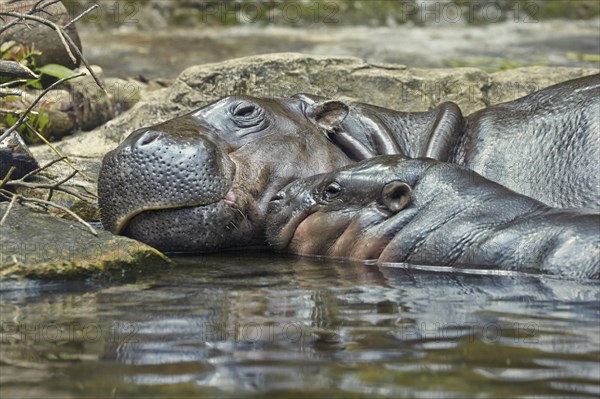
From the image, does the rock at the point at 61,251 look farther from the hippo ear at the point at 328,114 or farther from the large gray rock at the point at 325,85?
the large gray rock at the point at 325,85

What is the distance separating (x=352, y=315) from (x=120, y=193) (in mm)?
1880

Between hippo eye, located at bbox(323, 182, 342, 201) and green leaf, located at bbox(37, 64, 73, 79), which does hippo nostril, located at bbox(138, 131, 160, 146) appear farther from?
green leaf, located at bbox(37, 64, 73, 79)

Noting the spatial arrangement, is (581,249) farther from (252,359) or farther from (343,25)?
(343,25)

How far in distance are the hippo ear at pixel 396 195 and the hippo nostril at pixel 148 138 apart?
1.10 meters

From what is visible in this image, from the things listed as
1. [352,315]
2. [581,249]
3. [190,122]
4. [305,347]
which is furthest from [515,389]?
[190,122]

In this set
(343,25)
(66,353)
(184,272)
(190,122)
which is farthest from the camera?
(343,25)

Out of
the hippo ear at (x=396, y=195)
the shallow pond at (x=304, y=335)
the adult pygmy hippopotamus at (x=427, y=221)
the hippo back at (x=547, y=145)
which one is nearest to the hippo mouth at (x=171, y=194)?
the adult pygmy hippopotamus at (x=427, y=221)

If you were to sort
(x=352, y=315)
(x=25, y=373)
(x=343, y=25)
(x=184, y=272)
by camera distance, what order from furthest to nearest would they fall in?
(x=343, y=25) → (x=184, y=272) → (x=352, y=315) → (x=25, y=373)

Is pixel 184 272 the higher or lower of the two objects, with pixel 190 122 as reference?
lower

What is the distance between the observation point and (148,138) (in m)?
5.67

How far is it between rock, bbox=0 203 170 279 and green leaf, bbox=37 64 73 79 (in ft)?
9.91

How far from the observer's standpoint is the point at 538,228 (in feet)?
16.6

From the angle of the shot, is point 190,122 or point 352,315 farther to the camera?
point 190,122

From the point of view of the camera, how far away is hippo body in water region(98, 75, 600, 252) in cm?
566
